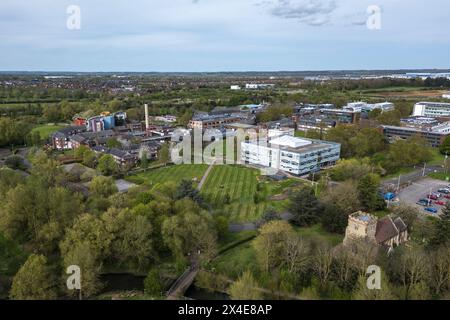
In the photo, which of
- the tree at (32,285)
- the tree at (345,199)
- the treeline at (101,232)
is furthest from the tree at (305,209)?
the tree at (32,285)

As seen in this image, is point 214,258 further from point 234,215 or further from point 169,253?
point 234,215

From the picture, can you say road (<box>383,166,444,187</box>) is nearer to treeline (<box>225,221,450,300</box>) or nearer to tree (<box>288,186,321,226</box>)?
tree (<box>288,186,321,226</box>)

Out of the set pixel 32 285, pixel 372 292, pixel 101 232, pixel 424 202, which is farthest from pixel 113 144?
pixel 372 292

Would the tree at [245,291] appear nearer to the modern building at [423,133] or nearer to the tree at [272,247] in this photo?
the tree at [272,247]

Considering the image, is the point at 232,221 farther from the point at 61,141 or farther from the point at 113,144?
the point at 61,141

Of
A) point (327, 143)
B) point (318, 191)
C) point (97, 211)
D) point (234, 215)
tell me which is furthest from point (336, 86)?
point (97, 211)

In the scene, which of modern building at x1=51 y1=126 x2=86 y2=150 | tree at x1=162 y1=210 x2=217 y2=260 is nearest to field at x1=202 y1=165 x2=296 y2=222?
tree at x1=162 y1=210 x2=217 y2=260
